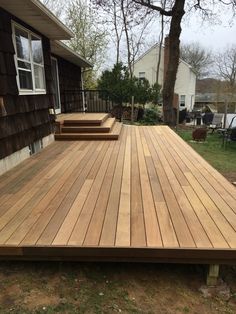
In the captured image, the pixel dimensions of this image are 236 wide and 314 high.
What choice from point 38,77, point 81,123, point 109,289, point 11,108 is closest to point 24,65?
point 38,77

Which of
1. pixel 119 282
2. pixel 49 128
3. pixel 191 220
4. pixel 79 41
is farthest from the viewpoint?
pixel 79 41

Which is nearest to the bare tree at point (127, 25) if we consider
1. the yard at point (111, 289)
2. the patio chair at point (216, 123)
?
the patio chair at point (216, 123)

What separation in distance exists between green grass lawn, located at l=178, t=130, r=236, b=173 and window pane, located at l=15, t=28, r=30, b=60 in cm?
445

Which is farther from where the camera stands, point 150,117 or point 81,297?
point 150,117

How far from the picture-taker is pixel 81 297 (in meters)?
1.84

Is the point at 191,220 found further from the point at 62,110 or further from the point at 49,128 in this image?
the point at 62,110

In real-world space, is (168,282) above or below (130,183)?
below

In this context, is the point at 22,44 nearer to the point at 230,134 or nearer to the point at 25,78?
the point at 25,78

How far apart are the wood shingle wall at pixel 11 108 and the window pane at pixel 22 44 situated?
157 mm

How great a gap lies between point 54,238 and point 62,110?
7.44 m

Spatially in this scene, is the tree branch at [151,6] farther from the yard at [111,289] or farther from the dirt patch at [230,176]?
the yard at [111,289]

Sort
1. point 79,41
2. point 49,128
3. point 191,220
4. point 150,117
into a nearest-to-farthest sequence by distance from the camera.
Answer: point 191,220
point 49,128
point 150,117
point 79,41

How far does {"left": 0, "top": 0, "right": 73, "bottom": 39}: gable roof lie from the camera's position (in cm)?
372

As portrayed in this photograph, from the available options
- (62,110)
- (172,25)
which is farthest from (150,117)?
(62,110)
